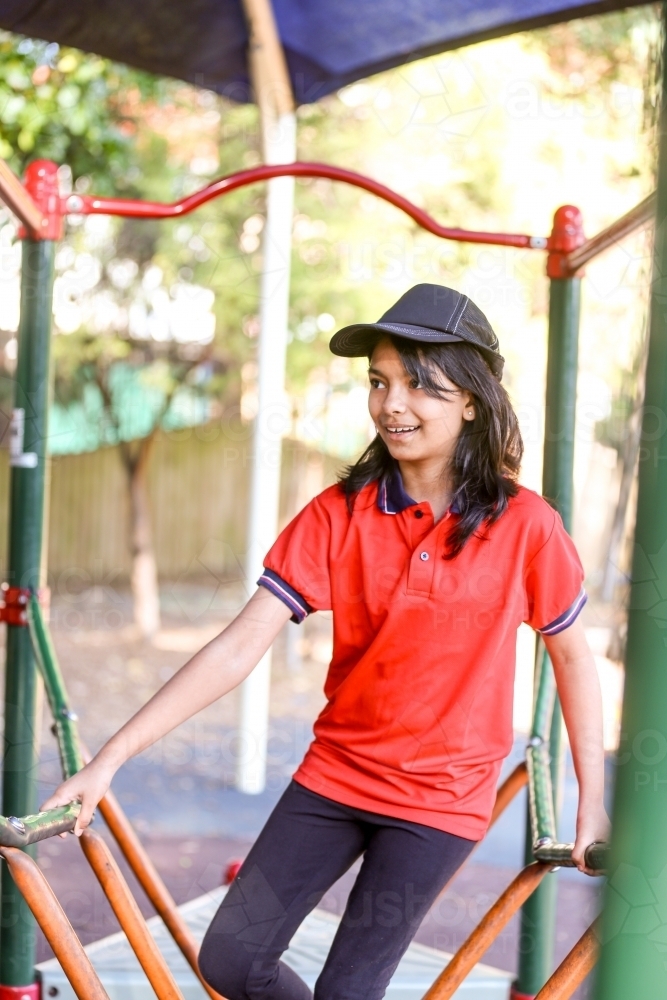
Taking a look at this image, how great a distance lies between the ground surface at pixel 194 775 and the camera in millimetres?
3490

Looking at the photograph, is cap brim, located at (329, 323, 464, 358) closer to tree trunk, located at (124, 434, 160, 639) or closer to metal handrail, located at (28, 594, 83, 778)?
metal handrail, located at (28, 594, 83, 778)

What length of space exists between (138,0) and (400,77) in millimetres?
2889

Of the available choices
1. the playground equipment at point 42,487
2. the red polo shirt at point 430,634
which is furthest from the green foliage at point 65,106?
the red polo shirt at point 430,634

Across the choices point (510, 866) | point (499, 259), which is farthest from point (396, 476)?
point (499, 259)

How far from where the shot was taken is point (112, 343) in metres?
6.62

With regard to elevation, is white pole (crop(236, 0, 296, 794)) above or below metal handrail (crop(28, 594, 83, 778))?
above

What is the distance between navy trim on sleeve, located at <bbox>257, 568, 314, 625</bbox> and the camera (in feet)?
5.86

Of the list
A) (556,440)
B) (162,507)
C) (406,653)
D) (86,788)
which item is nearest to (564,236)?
(556,440)

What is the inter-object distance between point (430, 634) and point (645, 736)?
1.04m

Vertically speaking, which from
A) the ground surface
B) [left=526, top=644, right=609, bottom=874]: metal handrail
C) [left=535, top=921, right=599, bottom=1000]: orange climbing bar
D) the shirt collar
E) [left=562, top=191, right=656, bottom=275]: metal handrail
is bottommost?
the ground surface

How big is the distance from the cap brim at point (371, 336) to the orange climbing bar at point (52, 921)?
0.94 m

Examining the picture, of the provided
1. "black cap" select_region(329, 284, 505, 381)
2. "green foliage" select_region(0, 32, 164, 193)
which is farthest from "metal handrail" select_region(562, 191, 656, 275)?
"green foliage" select_region(0, 32, 164, 193)

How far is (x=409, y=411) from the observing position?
1.71m

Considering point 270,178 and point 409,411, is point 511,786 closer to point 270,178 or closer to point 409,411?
point 409,411
